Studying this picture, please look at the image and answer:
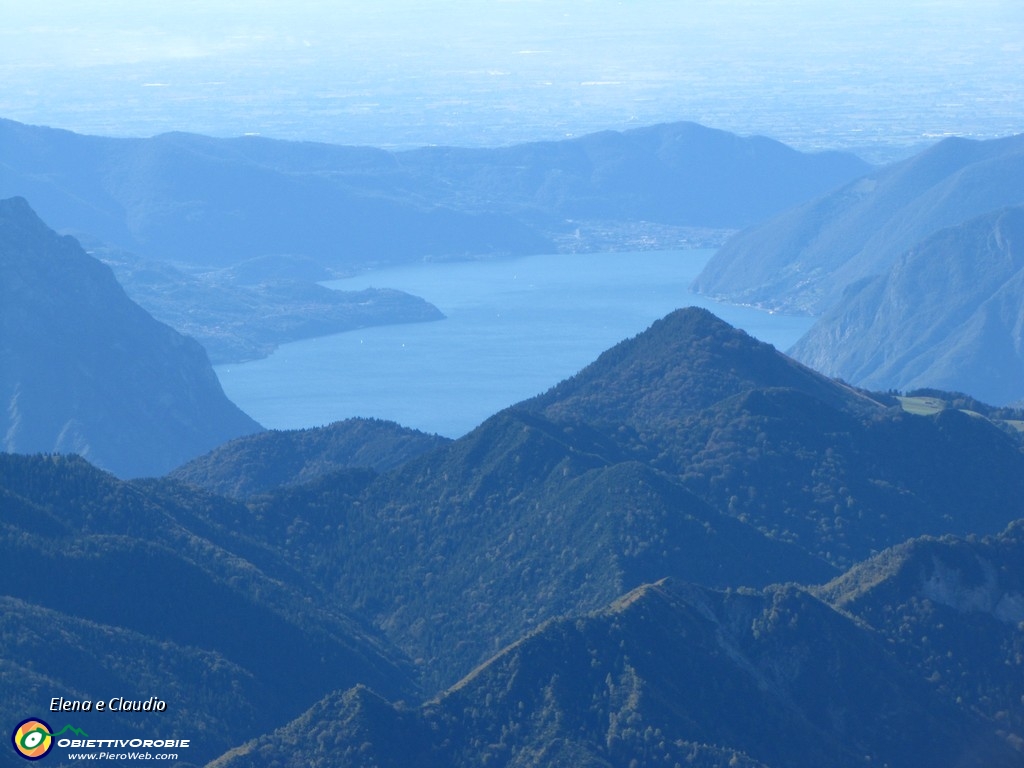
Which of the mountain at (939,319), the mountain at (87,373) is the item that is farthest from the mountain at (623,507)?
the mountain at (939,319)

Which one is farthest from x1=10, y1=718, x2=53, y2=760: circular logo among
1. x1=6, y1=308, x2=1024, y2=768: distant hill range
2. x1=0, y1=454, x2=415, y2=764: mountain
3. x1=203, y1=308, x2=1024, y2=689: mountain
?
x1=203, y1=308, x2=1024, y2=689: mountain

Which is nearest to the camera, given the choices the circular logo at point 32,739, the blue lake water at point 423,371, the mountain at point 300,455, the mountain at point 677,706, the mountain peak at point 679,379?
the circular logo at point 32,739

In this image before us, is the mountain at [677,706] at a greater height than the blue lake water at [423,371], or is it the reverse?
the mountain at [677,706]

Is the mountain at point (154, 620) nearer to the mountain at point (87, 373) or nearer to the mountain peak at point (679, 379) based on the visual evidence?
the mountain peak at point (679, 379)

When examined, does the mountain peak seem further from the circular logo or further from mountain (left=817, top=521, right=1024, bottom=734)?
the circular logo

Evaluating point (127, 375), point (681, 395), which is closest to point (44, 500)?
point (681, 395)

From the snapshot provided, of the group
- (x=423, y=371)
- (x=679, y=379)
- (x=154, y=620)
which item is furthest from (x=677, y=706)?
(x=423, y=371)
